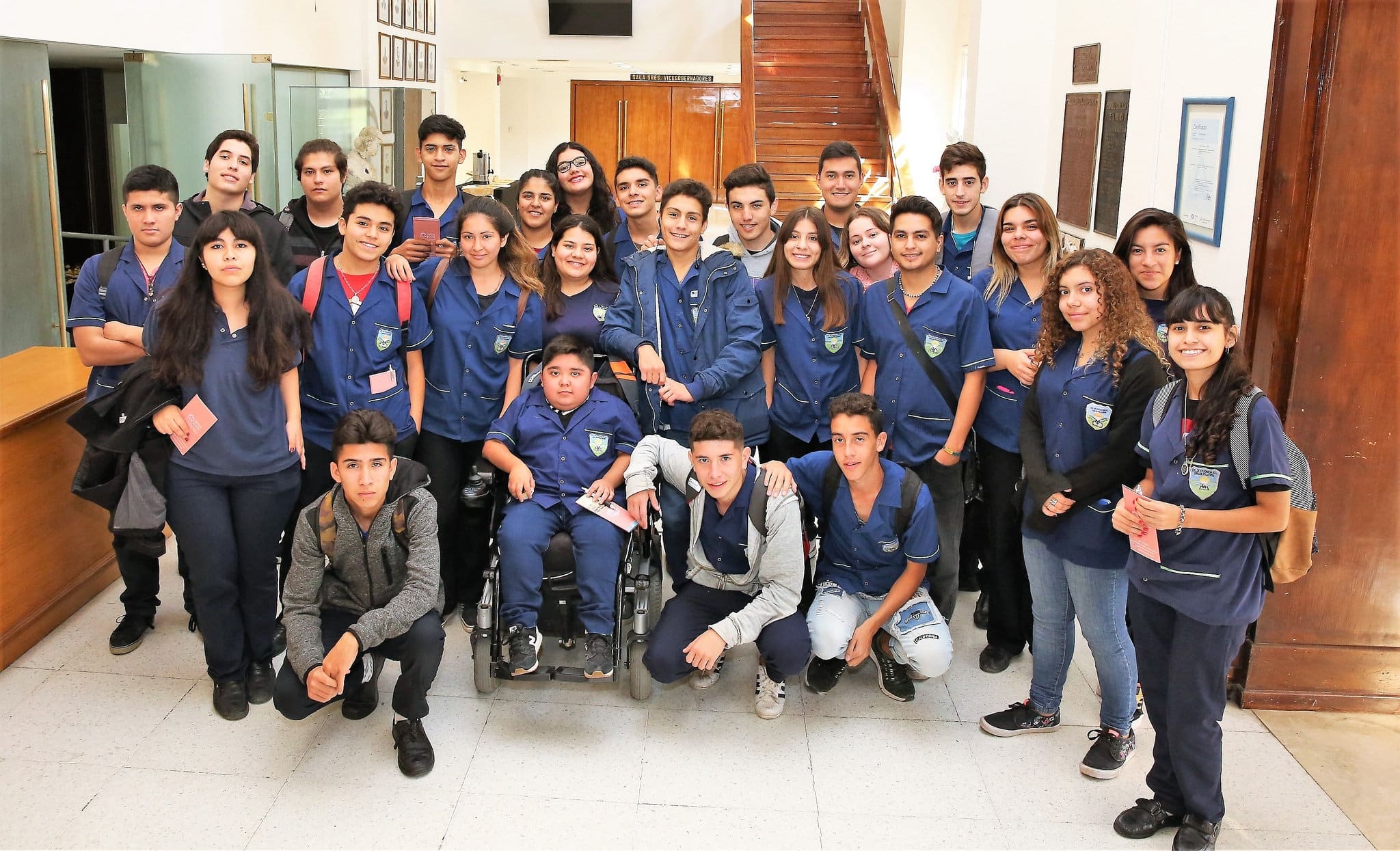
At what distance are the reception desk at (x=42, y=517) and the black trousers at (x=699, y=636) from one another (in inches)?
92.6

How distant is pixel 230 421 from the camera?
11.8 feet

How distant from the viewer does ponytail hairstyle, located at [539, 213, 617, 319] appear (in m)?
4.28

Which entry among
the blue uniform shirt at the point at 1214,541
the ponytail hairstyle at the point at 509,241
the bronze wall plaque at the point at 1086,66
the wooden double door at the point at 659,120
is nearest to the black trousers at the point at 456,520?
the ponytail hairstyle at the point at 509,241

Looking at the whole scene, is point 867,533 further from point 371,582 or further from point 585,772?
point 371,582

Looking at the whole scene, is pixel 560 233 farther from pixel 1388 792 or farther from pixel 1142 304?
pixel 1388 792

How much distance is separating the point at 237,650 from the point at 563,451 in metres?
1.29

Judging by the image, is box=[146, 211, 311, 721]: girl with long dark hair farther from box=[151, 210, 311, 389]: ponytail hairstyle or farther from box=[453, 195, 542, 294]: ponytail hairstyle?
box=[453, 195, 542, 294]: ponytail hairstyle

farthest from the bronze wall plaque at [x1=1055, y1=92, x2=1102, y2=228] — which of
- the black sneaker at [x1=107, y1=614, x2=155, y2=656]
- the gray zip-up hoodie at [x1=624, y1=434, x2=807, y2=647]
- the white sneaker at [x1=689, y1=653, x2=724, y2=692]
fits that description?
the black sneaker at [x1=107, y1=614, x2=155, y2=656]

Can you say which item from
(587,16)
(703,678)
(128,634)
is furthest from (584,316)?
(587,16)

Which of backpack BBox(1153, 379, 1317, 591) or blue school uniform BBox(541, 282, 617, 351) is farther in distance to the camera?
blue school uniform BBox(541, 282, 617, 351)

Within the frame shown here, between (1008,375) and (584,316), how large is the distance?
161 cm

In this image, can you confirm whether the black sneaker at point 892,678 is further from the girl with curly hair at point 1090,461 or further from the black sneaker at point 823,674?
the girl with curly hair at point 1090,461

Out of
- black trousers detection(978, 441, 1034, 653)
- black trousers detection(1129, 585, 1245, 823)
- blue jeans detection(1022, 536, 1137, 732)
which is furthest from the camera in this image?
black trousers detection(978, 441, 1034, 653)

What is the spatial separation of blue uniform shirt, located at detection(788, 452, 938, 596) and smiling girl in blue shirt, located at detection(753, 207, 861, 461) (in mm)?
334
